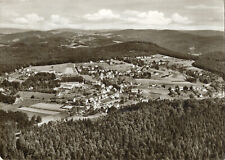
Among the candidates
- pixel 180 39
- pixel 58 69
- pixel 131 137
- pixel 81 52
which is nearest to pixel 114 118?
pixel 131 137

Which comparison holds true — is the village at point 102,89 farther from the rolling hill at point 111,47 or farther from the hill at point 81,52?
the hill at point 81,52

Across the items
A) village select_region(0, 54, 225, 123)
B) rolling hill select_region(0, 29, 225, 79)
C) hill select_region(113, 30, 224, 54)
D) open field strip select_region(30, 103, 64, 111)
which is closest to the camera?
open field strip select_region(30, 103, 64, 111)

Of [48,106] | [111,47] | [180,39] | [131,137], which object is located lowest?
[131,137]

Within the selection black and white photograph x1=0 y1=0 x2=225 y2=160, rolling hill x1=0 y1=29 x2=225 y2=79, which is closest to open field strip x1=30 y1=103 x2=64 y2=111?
black and white photograph x1=0 y1=0 x2=225 y2=160

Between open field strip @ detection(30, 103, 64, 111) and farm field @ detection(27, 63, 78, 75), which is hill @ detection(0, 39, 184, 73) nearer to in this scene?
farm field @ detection(27, 63, 78, 75)

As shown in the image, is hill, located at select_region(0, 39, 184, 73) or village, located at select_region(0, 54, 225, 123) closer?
village, located at select_region(0, 54, 225, 123)

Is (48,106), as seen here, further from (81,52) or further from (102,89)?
(81,52)
